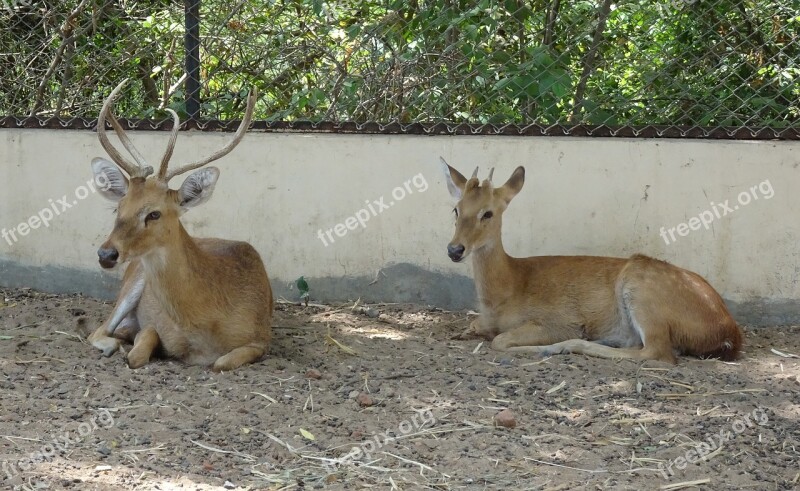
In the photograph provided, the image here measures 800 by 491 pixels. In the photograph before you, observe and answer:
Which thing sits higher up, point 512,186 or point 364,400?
point 512,186

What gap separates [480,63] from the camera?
7.20m

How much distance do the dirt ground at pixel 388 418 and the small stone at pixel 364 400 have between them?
0.01 meters

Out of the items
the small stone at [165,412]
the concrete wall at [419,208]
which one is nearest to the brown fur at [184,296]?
the small stone at [165,412]

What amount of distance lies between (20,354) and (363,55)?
3074 millimetres

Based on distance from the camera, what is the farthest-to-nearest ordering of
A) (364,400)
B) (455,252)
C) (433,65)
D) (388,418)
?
(433,65)
(455,252)
(364,400)
(388,418)

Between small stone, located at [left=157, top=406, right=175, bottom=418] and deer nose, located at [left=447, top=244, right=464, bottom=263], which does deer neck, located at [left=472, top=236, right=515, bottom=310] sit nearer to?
deer nose, located at [left=447, top=244, right=464, bottom=263]

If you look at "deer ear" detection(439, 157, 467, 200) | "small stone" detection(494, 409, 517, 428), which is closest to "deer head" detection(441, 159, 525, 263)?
"deer ear" detection(439, 157, 467, 200)

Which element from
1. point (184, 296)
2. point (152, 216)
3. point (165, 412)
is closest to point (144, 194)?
point (152, 216)

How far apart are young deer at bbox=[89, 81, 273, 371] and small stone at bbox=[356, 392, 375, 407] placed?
0.83 m

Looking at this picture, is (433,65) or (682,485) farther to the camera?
(433,65)

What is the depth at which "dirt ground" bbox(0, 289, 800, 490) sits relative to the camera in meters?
4.31

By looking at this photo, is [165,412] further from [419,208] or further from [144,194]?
[419,208]

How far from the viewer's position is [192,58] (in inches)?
282

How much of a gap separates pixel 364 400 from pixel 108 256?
4.85ft
